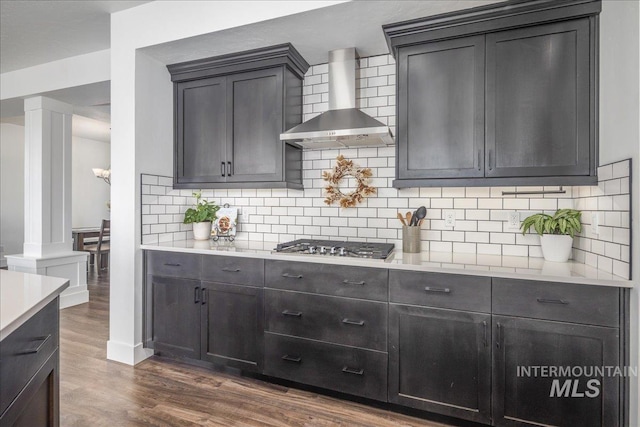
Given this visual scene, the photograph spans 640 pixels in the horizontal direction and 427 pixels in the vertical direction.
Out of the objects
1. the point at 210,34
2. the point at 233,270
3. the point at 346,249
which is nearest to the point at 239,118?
the point at 210,34

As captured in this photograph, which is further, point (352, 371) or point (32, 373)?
point (352, 371)

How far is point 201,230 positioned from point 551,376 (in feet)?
8.94

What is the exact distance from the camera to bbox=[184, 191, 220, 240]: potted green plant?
313 centimetres

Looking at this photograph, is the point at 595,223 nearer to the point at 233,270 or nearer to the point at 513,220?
the point at 513,220

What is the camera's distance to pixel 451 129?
7.30 ft

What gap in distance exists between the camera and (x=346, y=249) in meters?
2.36

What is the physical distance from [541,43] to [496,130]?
1.78ft

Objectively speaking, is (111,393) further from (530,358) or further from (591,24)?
(591,24)

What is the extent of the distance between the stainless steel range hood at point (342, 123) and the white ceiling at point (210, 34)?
6.0 inches

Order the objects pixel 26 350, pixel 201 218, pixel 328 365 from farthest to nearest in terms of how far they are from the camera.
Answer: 1. pixel 201 218
2. pixel 328 365
3. pixel 26 350

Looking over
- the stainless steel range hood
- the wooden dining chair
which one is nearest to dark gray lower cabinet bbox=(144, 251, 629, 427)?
the stainless steel range hood

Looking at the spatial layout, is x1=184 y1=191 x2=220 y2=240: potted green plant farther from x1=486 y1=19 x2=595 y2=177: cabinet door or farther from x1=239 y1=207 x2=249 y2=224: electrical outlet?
x1=486 y1=19 x2=595 y2=177: cabinet door

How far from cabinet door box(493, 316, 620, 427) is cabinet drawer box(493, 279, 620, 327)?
0.13 feet

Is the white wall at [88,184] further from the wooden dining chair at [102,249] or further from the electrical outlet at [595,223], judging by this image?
the electrical outlet at [595,223]
